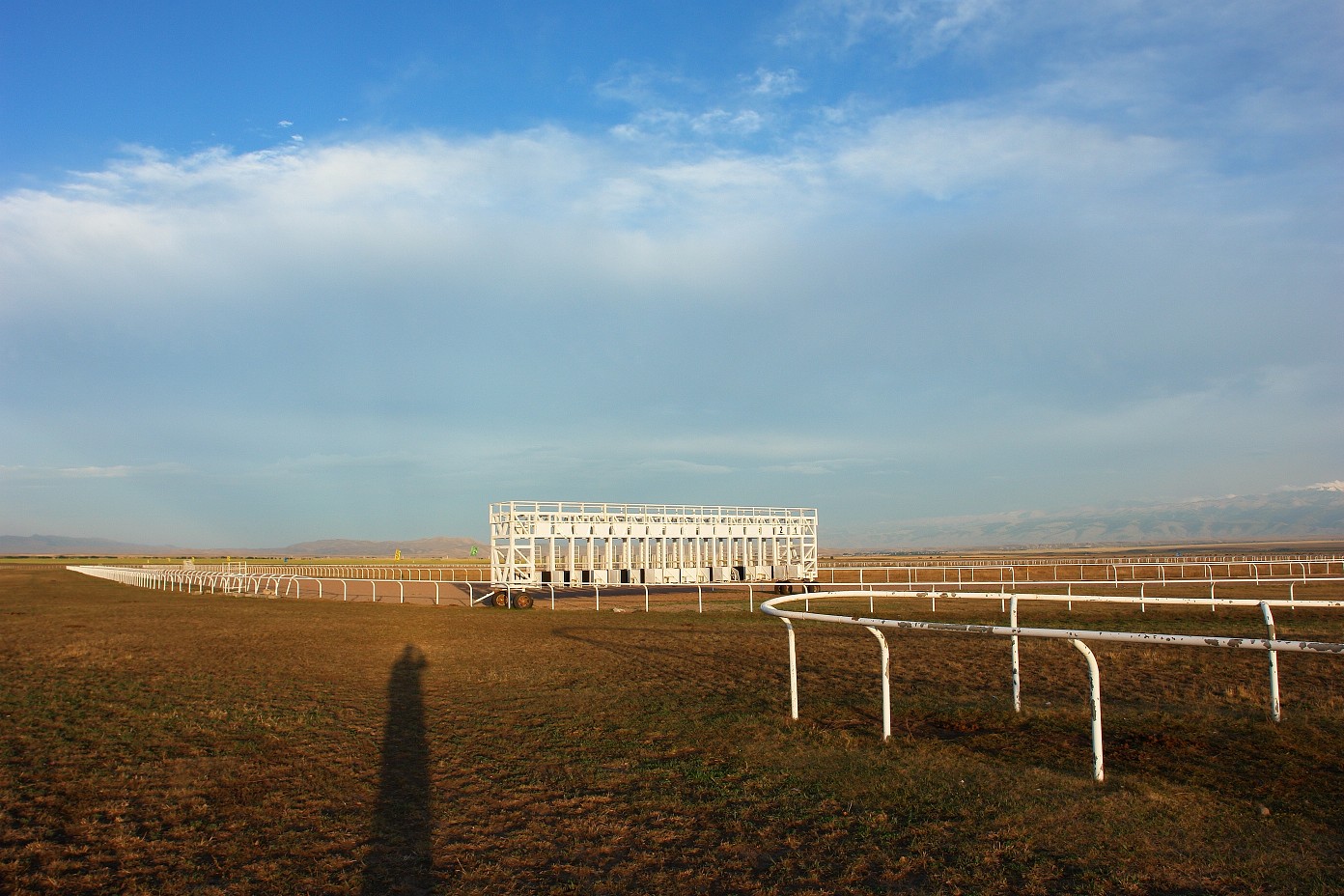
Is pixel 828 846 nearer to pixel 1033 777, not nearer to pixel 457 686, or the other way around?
pixel 1033 777

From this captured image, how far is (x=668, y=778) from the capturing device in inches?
231

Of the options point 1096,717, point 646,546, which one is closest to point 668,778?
point 1096,717

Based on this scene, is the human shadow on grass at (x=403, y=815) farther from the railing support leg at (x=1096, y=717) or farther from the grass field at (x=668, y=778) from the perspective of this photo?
the railing support leg at (x=1096, y=717)

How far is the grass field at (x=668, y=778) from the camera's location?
13.7 feet

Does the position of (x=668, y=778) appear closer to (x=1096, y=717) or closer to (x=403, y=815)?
(x=403, y=815)

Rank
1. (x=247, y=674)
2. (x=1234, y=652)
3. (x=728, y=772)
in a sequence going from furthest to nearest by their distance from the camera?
(x=1234, y=652)
(x=247, y=674)
(x=728, y=772)

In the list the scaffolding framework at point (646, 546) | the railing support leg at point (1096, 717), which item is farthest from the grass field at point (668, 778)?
the scaffolding framework at point (646, 546)

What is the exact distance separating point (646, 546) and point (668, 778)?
82.9 ft

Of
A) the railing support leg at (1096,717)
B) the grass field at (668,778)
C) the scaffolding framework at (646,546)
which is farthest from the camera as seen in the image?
the scaffolding framework at (646,546)

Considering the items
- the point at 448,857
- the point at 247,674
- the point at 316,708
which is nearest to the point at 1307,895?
the point at 448,857

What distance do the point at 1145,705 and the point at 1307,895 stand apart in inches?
182

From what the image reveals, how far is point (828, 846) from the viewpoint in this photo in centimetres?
444

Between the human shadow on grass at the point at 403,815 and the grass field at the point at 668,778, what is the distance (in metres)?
0.02

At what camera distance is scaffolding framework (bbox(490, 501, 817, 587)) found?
2864cm
